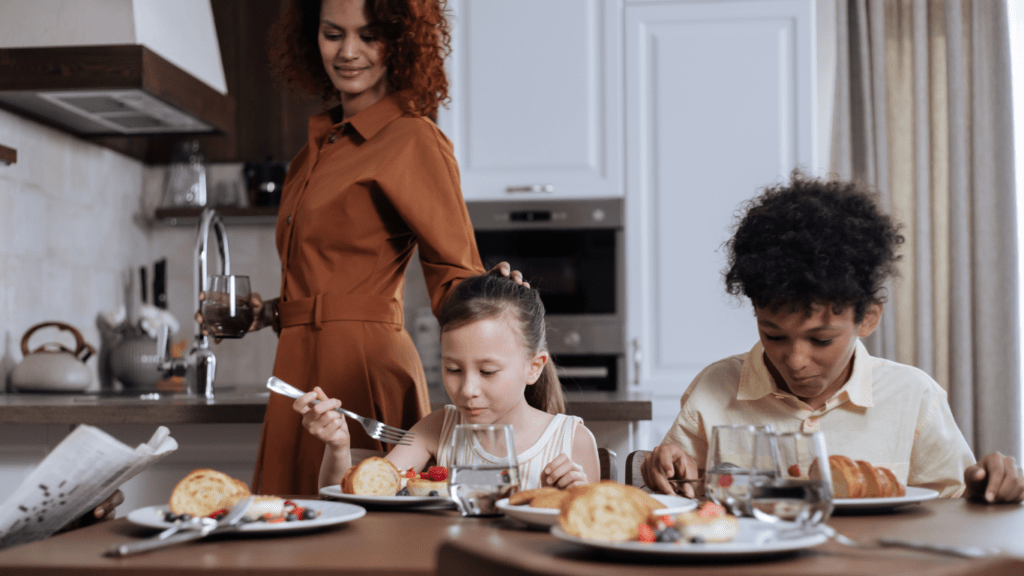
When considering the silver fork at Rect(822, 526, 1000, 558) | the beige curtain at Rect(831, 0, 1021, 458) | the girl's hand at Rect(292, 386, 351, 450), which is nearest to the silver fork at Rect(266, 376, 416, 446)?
the girl's hand at Rect(292, 386, 351, 450)

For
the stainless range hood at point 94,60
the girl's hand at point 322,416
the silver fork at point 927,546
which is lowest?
the silver fork at point 927,546

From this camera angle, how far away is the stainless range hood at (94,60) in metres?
2.29

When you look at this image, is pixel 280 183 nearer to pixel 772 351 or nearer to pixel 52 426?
pixel 52 426

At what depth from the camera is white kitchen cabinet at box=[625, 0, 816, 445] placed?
2.73 metres

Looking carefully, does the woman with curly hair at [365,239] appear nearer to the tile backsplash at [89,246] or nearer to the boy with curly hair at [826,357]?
the boy with curly hair at [826,357]

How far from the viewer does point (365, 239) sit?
1.55m

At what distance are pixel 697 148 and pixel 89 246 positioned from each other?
194 centimetres

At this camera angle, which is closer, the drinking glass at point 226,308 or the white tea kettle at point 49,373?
the drinking glass at point 226,308

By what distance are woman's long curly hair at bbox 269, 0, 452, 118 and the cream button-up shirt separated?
2.43 ft

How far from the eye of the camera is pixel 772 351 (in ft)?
4.22

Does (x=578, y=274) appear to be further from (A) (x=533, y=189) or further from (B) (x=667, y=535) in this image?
(B) (x=667, y=535)

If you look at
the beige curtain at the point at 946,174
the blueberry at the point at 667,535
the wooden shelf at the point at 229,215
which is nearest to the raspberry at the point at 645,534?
the blueberry at the point at 667,535

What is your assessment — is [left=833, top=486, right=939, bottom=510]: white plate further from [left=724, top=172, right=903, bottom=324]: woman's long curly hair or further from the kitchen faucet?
the kitchen faucet

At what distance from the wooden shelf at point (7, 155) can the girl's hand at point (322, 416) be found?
1595 mm
